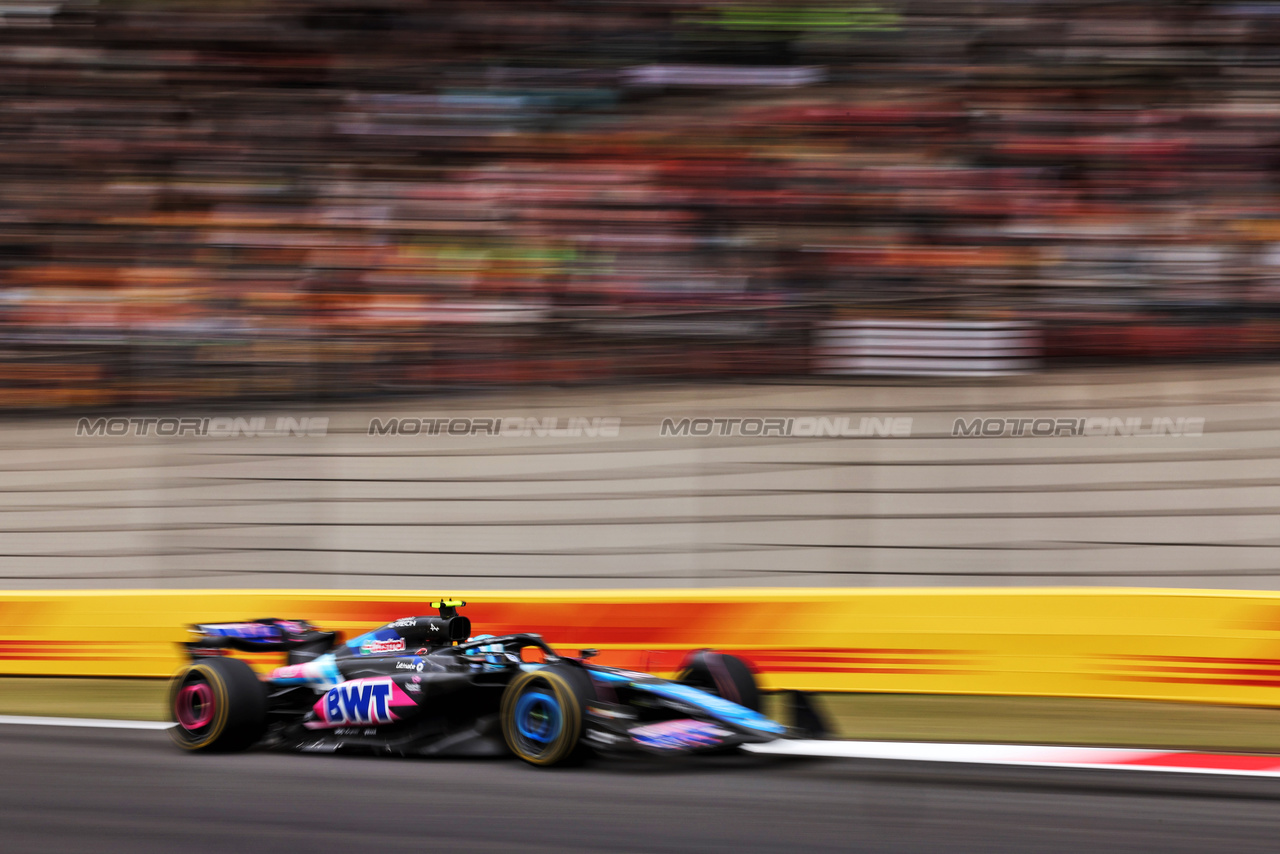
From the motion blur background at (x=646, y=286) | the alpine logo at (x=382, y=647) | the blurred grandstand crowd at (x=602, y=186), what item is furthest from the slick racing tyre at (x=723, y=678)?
the blurred grandstand crowd at (x=602, y=186)

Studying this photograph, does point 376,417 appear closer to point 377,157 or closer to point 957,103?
point 377,157

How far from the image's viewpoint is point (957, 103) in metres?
11.1

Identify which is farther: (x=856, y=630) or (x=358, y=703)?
(x=856, y=630)

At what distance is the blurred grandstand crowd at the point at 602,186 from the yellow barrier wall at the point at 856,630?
6.20ft

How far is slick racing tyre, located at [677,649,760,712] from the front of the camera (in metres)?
5.65

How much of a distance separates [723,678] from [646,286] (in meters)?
5.06

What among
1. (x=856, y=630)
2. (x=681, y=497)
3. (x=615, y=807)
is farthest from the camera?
(x=681, y=497)

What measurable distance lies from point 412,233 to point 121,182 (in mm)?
3286

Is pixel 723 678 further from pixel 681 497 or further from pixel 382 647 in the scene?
pixel 681 497

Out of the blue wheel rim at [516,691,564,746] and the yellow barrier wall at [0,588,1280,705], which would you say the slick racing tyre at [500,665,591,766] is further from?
the yellow barrier wall at [0,588,1280,705]

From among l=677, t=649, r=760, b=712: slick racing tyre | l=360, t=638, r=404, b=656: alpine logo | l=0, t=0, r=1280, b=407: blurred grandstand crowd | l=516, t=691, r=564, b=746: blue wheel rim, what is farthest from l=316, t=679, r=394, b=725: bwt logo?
l=0, t=0, r=1280, b=407: blurred grandstand crowd

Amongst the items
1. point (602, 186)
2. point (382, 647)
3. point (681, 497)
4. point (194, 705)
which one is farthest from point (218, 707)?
point (602, 186)

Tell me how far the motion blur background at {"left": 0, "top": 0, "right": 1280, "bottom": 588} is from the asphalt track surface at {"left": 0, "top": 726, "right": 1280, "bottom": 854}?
11.4 ft

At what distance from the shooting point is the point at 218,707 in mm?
5836
